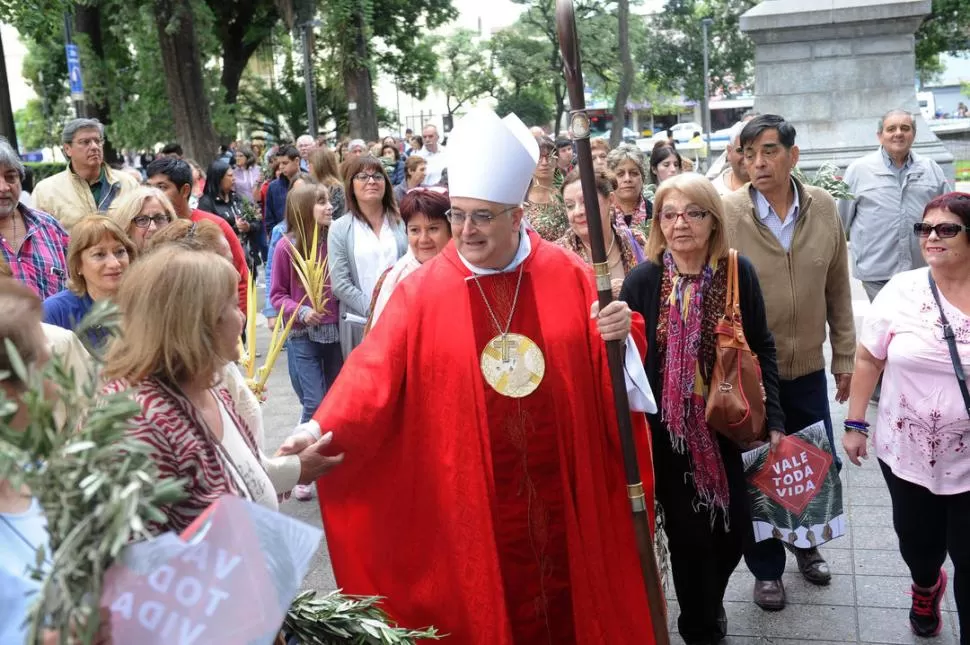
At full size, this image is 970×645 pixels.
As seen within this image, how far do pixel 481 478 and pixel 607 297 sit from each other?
72cm

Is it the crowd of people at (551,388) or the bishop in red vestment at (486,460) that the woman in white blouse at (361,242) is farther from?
the bishop in red vestment at (486,460)

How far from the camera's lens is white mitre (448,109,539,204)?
11.8ft

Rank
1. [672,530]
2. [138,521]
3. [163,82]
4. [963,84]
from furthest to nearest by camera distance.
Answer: [963,84]
[163,82]
[672,530]
[138,521]

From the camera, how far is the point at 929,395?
13.2ft

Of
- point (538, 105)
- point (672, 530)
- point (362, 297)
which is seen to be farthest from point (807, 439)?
point (538, 105)

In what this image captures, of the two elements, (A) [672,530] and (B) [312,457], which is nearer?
(B) [312,457]

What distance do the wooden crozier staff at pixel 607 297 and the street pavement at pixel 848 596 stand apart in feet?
3.13

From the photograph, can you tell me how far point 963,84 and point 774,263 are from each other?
61.6 meters

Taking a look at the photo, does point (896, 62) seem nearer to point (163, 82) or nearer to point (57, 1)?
point (57, 1)

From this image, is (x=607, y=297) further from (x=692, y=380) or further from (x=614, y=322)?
(x=692, y=380)

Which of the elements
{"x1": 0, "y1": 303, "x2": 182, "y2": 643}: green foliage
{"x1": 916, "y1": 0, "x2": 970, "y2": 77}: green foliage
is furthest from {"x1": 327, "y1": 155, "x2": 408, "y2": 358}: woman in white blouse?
{"x1": 916, "y1": 0, "x2": 970, "y2": 77}: green foliage

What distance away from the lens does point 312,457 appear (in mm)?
3340

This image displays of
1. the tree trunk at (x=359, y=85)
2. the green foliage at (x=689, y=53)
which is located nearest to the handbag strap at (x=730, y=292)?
the tree trunk at (x=359, y=85)

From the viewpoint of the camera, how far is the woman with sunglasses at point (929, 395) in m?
3.96
